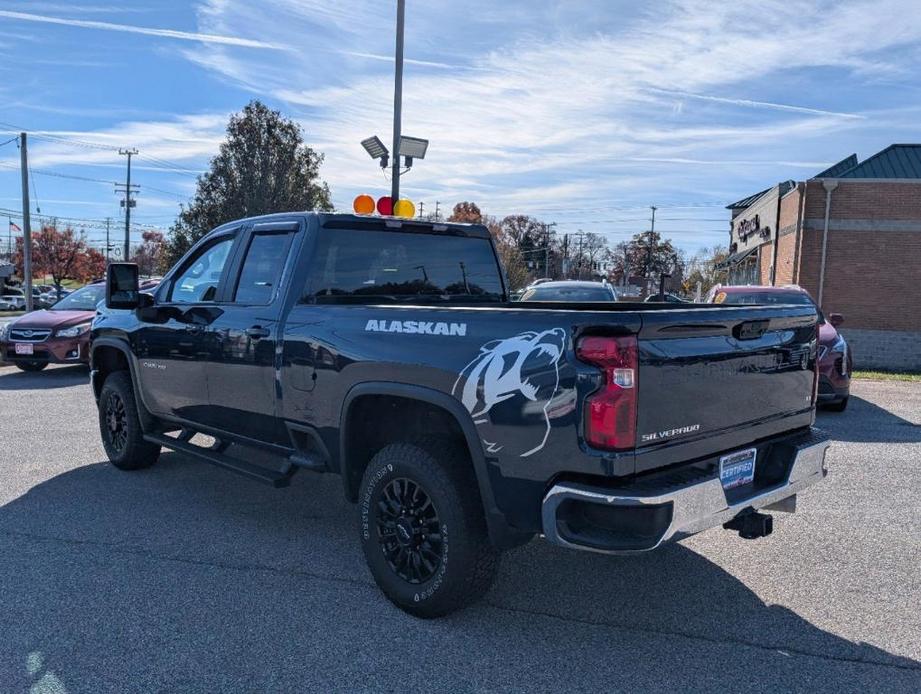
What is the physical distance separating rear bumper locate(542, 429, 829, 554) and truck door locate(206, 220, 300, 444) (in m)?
2.06

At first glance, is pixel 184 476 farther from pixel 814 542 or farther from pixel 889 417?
pixel 889 417

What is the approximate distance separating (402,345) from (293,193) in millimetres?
26591

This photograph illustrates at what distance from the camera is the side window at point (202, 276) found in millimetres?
5223

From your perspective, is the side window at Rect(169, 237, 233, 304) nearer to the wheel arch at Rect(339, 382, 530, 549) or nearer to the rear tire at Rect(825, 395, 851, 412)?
the wheel arch at Rect(339, 382, 530, 549)

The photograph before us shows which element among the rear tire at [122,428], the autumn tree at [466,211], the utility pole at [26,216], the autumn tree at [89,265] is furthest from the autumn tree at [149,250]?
the rear tire at [122,428]

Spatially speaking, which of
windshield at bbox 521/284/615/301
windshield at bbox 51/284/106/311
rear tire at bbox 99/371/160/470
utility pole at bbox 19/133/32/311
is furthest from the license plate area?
utility pole at bbox 19/133/32/311

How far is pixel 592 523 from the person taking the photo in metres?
3.09

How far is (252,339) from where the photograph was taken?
460 cm

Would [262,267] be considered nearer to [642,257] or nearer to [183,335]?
[183,335]

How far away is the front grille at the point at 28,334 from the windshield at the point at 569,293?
7.79 meters

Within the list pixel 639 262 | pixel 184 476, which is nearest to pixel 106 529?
pixel 184 476

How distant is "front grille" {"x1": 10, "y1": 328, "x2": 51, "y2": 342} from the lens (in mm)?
12180

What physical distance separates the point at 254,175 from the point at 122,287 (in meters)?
24.5

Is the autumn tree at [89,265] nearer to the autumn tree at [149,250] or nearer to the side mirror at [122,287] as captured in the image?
the autumn tree at [149,250]
